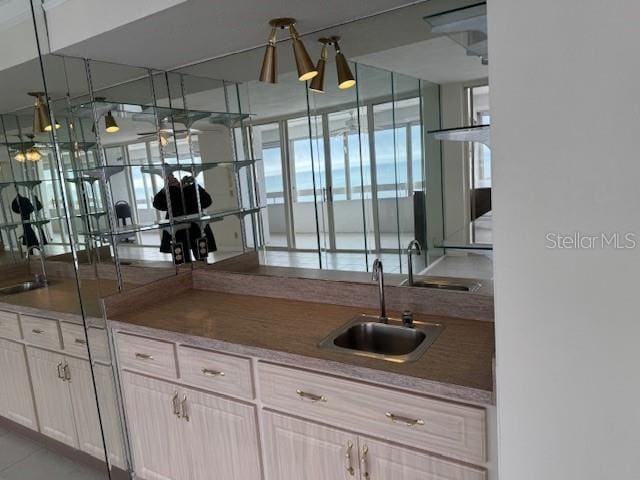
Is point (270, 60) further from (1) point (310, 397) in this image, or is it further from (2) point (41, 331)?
(2) point (41, 331)

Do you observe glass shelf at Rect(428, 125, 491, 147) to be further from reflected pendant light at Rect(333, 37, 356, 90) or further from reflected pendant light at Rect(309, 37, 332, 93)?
reflected pendant light at Rect(309, 37, 332, 93)

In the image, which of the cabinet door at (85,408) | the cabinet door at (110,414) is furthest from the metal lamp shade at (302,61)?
the cabinet door at (85,408)

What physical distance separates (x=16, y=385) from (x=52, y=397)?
31cm

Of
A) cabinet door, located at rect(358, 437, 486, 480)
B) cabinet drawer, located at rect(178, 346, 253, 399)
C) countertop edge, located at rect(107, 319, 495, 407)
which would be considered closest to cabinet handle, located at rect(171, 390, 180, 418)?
cabinet drawer, located at rect(178, 346, 253, 399)

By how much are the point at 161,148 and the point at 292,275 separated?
1151mm

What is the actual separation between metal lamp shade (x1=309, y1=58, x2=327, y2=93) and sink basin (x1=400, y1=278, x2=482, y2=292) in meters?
1.11

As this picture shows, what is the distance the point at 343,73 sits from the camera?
225 cm

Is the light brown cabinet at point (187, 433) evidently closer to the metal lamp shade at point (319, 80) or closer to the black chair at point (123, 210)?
the black chair at point (123, 210)

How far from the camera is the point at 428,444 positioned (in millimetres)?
1403

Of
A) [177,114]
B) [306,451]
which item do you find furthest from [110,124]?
[306,451]

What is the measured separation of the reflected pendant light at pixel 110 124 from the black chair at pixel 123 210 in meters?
0.40

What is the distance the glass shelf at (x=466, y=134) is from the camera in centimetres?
161

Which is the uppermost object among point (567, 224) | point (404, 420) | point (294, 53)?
point (294, 53)

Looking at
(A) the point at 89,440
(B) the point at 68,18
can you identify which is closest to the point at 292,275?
(A) the point at 89,440
